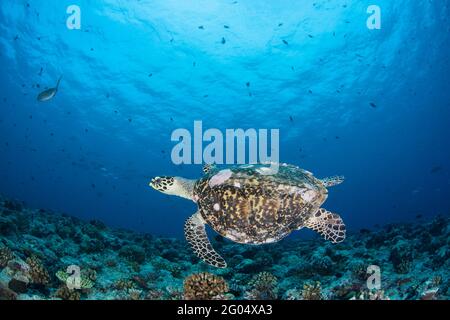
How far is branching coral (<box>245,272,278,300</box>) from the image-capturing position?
604 cm

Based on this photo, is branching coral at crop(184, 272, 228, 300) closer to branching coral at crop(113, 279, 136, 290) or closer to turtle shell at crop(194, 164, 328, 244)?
turtle shell at crop(194, 164, 328, 244)

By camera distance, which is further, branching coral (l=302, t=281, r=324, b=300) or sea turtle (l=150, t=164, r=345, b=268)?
branching coral (l=302, t=281, r=324, b=300)

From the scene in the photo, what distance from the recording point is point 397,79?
27750 millimetres

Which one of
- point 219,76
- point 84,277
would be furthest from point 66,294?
point 219,76

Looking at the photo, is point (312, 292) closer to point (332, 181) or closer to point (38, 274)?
point (332, 181)

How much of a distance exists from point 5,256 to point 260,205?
17.3 feet

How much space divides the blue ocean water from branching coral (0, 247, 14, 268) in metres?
14.8

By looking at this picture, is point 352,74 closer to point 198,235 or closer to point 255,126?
point 255,126

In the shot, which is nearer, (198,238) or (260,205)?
(260,205)

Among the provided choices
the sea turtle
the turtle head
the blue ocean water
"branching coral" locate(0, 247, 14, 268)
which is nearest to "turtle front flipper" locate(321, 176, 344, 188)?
the sea turtle

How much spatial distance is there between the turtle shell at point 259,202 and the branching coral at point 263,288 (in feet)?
4.90

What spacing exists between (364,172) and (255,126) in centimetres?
3602

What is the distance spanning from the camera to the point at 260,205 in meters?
5.02
